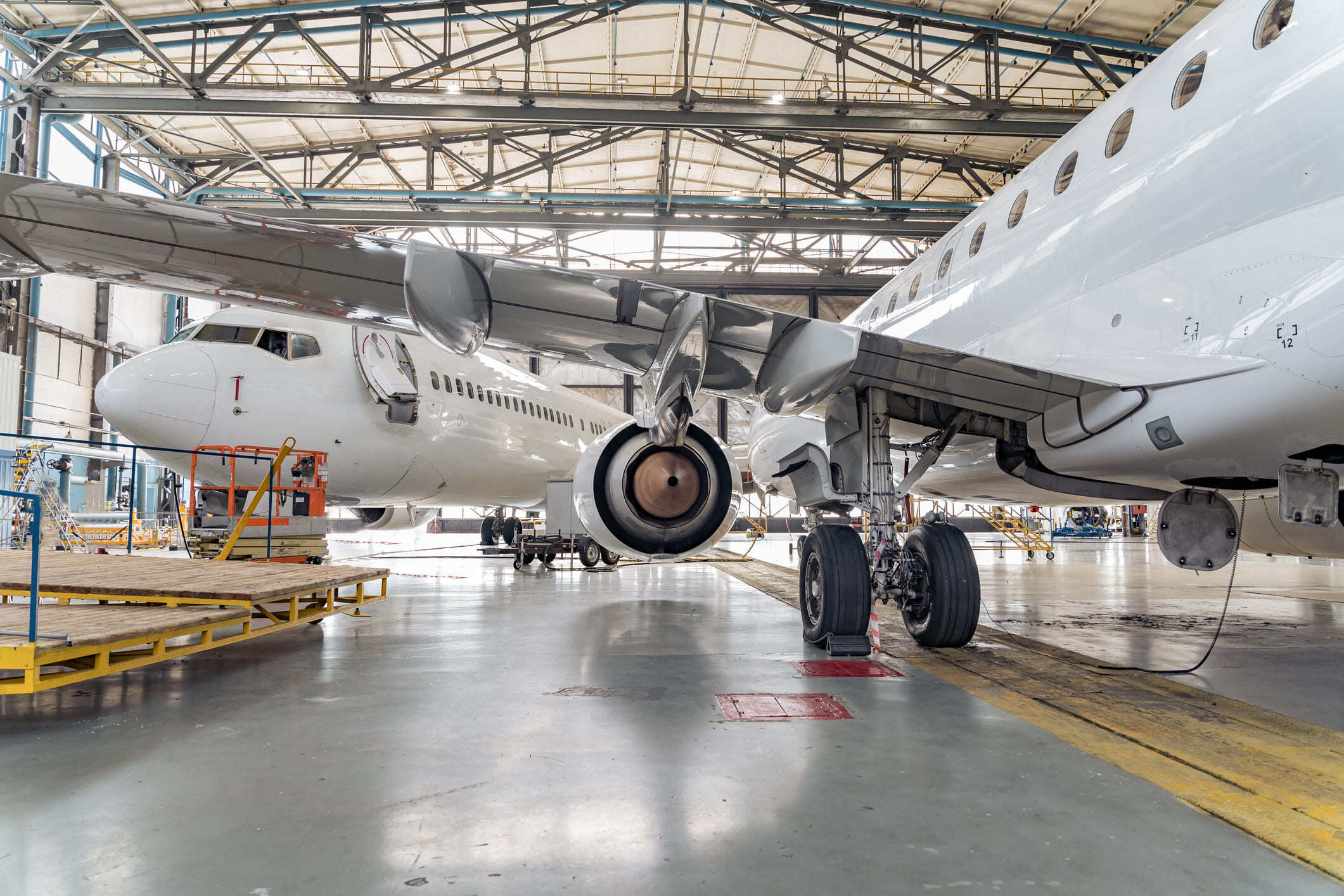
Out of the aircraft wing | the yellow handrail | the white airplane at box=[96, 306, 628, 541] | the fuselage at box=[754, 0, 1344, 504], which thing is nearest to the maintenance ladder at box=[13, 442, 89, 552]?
the white airplane at box=[96, 306, 628, 541]

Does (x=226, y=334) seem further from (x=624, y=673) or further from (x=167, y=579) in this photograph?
(x=624, y=673)

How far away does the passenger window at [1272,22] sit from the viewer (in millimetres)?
3469

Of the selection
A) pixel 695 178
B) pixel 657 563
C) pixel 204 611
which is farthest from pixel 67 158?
pixel 204 611

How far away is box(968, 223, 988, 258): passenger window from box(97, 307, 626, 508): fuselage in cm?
690

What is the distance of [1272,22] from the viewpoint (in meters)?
3.54

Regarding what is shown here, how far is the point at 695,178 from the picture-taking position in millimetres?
25562

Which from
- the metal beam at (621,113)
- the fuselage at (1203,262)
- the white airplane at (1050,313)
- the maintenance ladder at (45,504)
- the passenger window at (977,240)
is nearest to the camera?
the fuselage at (1203,262)

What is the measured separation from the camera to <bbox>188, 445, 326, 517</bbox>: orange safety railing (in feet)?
27.1

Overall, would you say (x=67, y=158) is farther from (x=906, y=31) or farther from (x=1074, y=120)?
(x=1074, y=120)

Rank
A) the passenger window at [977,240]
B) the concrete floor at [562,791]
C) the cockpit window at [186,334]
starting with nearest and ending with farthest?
the concrete floor at [562,791] → the passenger window at [977,240] → the cockpit window at [186,334]

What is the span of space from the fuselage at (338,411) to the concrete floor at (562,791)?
4.00 m

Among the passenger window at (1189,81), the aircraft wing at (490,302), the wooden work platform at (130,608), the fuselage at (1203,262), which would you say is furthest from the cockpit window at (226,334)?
the passenger window at (1189,81)

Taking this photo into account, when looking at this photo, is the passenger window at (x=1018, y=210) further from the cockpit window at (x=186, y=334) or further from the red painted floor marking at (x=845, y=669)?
the cockpit window at (x=186, y=334)

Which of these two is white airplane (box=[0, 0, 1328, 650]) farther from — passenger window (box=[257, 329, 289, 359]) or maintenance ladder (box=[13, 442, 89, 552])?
maintenance ladder (box=[13, 442, 89, 552])
